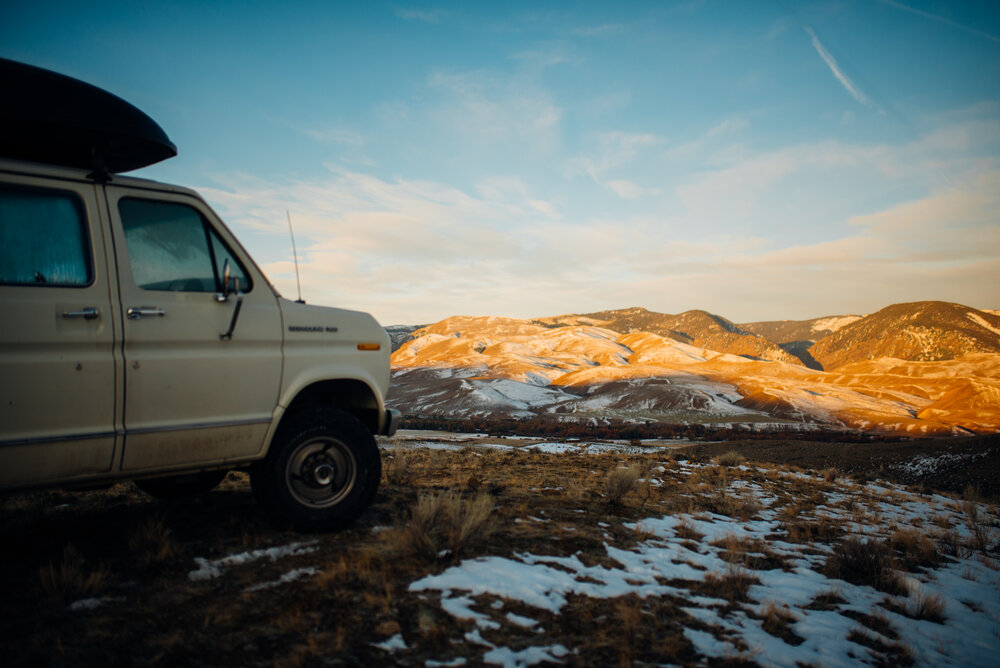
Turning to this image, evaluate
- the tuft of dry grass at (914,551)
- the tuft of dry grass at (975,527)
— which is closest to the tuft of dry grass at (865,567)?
the tuft of dry grass at (914,551)

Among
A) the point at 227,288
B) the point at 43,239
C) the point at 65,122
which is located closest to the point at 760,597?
the point at 227,288

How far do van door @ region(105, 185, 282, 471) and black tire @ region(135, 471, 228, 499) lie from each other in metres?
1.69

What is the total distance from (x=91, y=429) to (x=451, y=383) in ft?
262

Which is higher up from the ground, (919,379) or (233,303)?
(233,303)

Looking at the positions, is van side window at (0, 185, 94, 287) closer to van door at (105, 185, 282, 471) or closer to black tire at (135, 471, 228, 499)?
van door at (105, 185, 282, 471)

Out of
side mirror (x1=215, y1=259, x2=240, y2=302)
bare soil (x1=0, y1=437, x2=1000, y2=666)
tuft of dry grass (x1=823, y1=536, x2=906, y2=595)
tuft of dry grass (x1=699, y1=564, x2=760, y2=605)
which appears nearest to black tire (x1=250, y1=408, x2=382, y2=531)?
bare soil (x1=0, y1=437, x2=1000, y2=666)

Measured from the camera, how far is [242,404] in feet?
13.3

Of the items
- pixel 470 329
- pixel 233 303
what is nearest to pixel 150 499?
pixel 233 303

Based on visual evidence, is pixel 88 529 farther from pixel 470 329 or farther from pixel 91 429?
pixel 470 329

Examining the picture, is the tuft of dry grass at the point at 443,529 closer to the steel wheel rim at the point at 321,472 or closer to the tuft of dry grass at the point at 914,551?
the steel wheel rim at the point at 321,472

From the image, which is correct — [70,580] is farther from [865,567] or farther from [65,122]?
[865,567]

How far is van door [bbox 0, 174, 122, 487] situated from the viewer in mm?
3152

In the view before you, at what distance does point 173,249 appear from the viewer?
402 centimetres

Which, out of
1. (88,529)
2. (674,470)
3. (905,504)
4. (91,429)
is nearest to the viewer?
(91,429)
